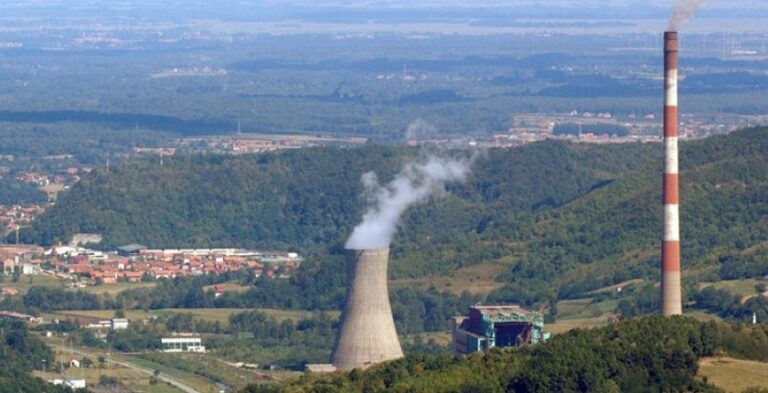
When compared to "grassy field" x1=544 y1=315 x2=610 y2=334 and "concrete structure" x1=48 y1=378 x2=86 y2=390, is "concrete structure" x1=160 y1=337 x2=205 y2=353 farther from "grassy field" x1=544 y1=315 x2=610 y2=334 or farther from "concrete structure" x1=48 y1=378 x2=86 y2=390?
"grassy field" x1=544 y1=315 x2=610 y2=334

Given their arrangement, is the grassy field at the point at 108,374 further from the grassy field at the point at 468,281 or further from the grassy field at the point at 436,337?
the grassy field at the point at 468,281

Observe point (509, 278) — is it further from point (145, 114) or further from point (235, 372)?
point (145, 114)

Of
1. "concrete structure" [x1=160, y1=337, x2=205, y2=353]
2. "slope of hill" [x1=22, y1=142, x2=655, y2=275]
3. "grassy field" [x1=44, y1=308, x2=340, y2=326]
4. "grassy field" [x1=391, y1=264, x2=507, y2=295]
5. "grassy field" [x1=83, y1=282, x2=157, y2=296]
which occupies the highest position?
"slope of hill" [x1=22, y1=142, x2=655, y2=275]

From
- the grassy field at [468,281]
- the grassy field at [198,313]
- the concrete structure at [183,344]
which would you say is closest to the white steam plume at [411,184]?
the grassy field at [468,281]

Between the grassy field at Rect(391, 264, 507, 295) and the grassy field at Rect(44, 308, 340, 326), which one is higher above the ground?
the grassy field at Rect(391, 264, 507, 295)

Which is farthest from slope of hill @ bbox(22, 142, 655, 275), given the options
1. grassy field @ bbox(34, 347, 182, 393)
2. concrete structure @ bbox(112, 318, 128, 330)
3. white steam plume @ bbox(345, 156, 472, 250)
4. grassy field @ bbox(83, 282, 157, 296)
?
grassy field @ bbox(34, 347, 182, 393)

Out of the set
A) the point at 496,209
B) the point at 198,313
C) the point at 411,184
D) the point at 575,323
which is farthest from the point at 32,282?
the point at 575,323
